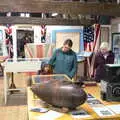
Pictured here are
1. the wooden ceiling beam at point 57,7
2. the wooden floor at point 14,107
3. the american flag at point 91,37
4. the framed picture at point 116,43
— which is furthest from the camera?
the american flag at point 91,37

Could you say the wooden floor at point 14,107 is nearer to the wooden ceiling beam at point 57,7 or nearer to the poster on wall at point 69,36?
the wooden ceiling beam at point 57,7

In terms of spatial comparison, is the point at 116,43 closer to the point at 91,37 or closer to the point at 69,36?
the point at 91,37

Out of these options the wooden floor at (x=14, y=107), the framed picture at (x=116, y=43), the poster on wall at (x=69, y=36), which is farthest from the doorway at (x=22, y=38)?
the framed picture at (x=116, y=43)

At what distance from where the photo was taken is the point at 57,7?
3.63 meters

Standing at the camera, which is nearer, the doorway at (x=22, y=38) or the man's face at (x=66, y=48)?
the man's face at (x=66, y=48)

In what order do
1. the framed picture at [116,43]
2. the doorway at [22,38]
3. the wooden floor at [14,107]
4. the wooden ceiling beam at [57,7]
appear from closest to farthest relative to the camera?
1. the wooden ceiling beam at [57,7]
2. the wooden floor at [14,107]
3. the framed picture at [116,43]
4. the doorway at [22,38]

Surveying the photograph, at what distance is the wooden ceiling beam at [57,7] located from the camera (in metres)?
3.54

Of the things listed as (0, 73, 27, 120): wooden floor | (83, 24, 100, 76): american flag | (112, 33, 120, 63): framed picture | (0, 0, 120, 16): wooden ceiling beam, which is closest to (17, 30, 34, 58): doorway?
(83, 24, 100, 76): american flag

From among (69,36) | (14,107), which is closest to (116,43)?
(69,36)

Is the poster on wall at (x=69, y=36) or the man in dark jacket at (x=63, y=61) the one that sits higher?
the poster on wall at (x=69, y=36)

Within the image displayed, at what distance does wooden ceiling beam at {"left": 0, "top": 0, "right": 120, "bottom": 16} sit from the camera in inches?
139

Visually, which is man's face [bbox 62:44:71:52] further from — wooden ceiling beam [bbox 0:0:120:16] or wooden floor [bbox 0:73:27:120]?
wooden floor [bbox 0:73:27:120]

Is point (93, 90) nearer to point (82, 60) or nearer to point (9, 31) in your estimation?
point (82, 60)

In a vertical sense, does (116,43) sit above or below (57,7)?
below
